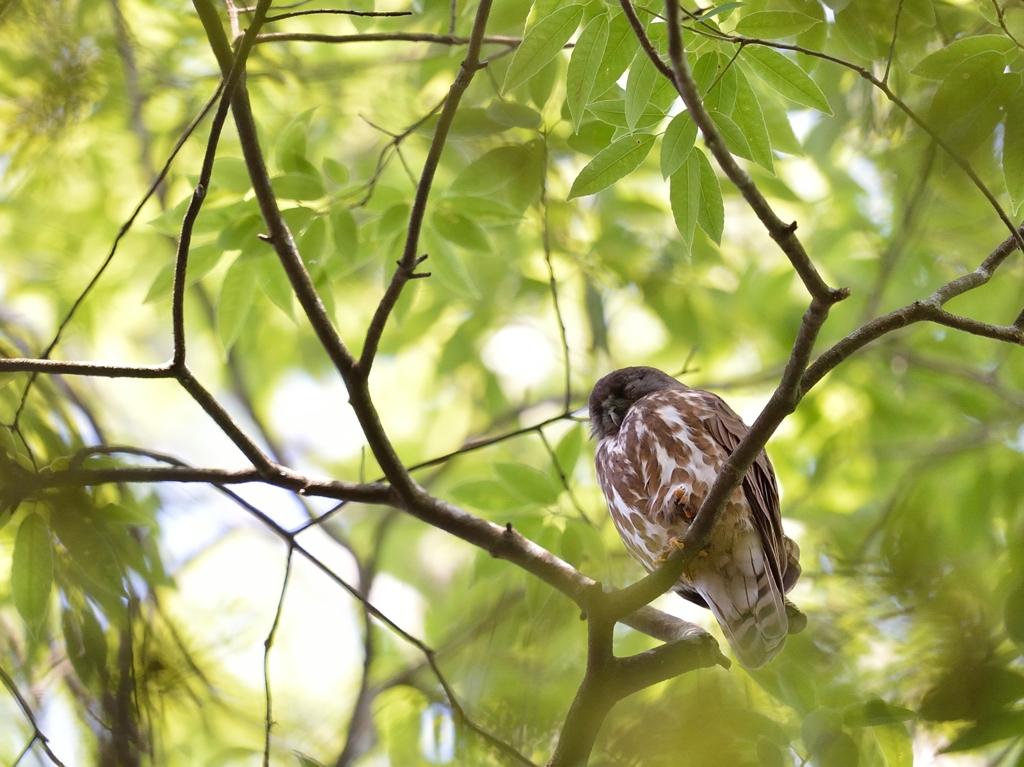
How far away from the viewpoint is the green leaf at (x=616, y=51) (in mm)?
2586

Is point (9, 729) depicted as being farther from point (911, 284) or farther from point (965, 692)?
point (911, 284)

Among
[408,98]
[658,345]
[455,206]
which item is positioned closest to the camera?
[455,206]

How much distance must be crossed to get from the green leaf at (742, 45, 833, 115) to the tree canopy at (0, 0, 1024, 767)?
2 cm

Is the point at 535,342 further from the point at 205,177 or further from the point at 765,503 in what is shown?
the point at 205,177

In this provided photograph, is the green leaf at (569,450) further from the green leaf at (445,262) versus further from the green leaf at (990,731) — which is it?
the green leaf at (990,731)

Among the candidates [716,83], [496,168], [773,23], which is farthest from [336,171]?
[773,23]

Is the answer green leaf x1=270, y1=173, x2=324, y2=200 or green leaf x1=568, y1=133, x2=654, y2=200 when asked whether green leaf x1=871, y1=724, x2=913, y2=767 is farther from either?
green leaf x1=270, y1=173, x2=324, y2=200

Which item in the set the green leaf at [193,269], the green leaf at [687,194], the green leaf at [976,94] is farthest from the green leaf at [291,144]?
the green leaf at [976,94]

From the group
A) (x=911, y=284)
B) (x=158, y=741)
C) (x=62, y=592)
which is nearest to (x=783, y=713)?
(x=158, y=741)

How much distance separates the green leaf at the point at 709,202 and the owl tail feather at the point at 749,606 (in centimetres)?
155

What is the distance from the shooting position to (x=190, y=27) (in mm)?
5492

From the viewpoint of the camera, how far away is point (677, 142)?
2578 millimetres

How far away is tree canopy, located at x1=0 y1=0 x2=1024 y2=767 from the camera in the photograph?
2.68m

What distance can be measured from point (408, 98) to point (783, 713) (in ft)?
15.5
